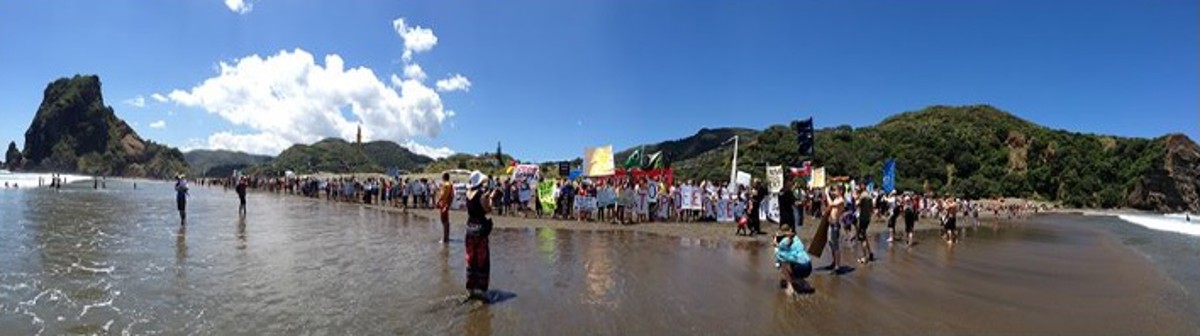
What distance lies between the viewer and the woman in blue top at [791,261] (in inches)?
389

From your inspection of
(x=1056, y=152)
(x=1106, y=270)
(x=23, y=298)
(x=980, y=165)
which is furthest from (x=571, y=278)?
(x=1056, y=152)

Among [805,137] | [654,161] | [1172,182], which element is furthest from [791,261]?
[1172,182]

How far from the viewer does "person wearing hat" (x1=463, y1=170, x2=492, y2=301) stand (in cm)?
873

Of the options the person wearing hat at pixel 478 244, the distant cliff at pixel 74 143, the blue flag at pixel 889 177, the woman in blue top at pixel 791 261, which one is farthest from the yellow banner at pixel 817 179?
the distant cliff at pixel 74 143

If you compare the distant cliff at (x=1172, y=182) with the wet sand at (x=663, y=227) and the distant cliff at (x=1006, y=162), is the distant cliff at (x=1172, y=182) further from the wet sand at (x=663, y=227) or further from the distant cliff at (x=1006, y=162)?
the wet sand at (x=663, y=227)

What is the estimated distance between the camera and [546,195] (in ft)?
85.7

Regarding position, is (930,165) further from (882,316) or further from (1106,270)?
(882,316)

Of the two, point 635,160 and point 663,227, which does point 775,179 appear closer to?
point 635,160

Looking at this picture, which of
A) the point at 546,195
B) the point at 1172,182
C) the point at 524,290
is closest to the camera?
the point at 524,290

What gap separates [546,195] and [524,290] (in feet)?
54.1

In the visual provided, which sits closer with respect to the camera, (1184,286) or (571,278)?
(571,278)

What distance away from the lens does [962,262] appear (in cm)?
1551

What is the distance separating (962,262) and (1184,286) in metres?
3.85

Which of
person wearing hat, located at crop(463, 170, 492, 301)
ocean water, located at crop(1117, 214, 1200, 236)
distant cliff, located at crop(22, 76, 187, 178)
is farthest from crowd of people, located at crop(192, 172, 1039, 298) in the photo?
distant cliff, located at crop(22, 76, 187, 178)
